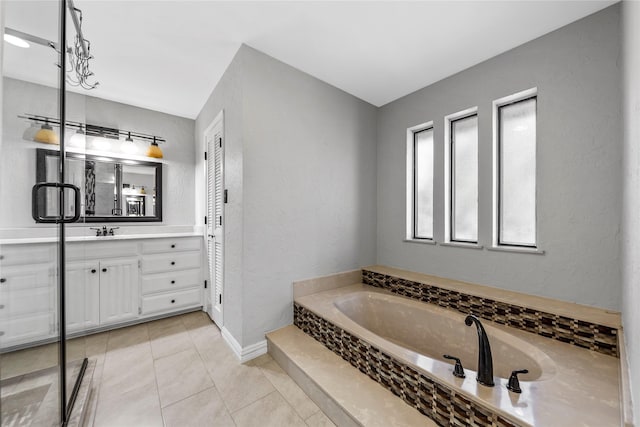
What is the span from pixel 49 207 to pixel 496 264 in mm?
3023

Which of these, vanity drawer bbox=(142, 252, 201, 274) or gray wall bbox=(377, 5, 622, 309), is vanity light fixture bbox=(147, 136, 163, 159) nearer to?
vanity drawer bbox=(142, 252, 201, 274)

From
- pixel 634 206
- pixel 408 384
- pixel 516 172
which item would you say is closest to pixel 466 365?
pixel 408 384

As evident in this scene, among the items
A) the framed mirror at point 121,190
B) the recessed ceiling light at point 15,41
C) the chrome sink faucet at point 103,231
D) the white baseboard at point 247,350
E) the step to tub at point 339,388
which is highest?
the recessed ceiling light at point 15,41

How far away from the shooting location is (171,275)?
2.74m

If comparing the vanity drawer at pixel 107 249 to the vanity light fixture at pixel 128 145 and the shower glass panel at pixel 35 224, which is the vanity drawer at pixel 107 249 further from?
the vanity light fixture at pixel 128 145

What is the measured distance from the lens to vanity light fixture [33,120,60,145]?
109cm

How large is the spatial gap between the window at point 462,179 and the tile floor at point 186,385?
1975mm

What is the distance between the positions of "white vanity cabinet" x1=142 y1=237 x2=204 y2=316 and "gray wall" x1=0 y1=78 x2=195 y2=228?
63cm

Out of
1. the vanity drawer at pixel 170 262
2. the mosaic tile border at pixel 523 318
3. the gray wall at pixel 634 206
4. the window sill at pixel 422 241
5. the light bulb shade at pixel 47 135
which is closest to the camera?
the gray wall at pixel 634 206

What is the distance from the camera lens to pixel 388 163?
291 cm

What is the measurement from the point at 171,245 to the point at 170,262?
0.63 ft

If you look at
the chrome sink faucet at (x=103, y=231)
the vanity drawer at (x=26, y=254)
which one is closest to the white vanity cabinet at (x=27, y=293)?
the vanity drawer at (x=26, y=254)

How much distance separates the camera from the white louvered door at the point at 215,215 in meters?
2.38

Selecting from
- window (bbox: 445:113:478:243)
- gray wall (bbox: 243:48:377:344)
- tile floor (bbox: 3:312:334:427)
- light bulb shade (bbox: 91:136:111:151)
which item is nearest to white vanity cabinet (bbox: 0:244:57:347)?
tile floor (bbox: 3:312:334:427)
